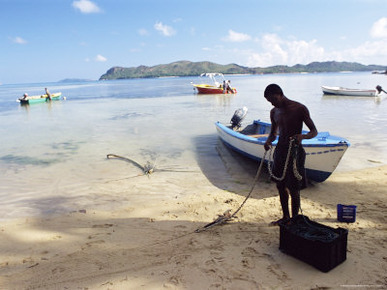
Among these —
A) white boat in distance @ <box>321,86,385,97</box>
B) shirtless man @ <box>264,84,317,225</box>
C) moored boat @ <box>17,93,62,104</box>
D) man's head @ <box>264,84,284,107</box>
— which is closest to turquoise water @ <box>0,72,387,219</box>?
shirtless man @ <box>264,84,317,225</box>

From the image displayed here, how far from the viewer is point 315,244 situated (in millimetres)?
3547

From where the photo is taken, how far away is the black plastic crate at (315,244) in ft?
11.5

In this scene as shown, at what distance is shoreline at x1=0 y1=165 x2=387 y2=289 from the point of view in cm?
359

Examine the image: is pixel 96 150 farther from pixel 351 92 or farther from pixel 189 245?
pixel 351 92

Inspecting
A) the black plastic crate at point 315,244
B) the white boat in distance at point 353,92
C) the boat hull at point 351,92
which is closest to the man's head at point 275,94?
the black plastic crate at point 315,244

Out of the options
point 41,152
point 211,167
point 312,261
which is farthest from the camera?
point 41,152

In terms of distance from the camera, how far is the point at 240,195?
6828mm

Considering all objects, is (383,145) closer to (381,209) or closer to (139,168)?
(381,209)

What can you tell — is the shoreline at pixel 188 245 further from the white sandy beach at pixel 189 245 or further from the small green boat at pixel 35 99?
the small green boat at pixel 35 99

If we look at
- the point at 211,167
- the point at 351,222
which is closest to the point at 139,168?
the point at 211,167

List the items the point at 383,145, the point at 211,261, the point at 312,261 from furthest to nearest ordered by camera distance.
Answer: the point at 383,145 → the point at 211,261 → the point at 312,261

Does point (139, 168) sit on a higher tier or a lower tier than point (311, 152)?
lower

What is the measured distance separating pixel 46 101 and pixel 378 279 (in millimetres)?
41975

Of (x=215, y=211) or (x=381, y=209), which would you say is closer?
(x=381, y=209)
